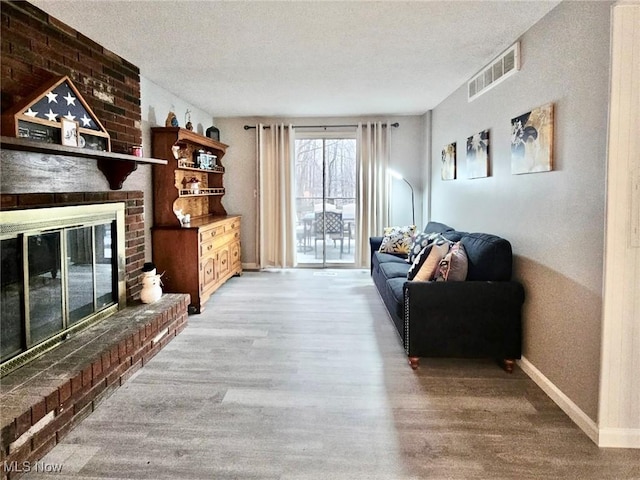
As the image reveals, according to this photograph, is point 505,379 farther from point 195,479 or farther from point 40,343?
point 40,343

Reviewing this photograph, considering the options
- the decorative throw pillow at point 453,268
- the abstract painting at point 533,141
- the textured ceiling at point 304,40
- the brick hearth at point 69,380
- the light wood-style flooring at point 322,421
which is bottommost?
the light wood-style flooring at point 322,421

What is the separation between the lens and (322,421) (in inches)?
97.7

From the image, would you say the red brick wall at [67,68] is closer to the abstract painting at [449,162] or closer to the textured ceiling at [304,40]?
the textured ceiling at [304,40]

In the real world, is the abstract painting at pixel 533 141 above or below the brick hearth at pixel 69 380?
above

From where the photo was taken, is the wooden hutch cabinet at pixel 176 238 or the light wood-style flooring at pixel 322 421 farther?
the wooden hutch cabinet at pixel 176 238

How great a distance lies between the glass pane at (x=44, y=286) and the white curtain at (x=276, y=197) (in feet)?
14.1

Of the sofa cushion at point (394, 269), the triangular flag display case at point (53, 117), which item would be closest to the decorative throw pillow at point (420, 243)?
the sofa cushion at point (394, 269)

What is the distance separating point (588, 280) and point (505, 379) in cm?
102

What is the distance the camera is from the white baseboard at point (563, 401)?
7.54ft

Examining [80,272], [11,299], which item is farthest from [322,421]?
[80,272]

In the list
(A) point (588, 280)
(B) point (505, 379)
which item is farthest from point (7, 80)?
(B) point (505, 379)

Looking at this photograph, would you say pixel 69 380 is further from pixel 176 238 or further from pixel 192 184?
pixel 192 184

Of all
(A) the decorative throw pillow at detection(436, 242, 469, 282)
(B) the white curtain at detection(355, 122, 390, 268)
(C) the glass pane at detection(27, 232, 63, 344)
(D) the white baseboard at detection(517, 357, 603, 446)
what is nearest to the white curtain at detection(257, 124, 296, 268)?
(B) the white curtain at detection(355, 122, 390, 268)

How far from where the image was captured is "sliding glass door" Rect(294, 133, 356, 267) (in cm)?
705
